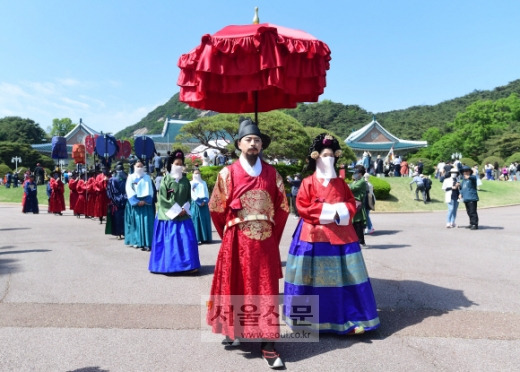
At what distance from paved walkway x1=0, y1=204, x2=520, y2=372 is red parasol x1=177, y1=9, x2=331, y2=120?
2588 mm

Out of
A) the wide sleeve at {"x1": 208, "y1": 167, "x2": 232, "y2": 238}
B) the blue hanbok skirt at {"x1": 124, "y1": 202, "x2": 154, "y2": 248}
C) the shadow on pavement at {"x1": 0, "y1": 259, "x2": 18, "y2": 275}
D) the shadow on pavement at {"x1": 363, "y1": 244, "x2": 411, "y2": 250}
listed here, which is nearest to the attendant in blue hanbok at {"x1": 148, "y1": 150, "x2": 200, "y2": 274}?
the blue hanbok skirt at {"x1": 124, "y1": 202, "x2": 154, "y2": 248}

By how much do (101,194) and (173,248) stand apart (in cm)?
918

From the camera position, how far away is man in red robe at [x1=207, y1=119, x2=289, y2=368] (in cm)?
379

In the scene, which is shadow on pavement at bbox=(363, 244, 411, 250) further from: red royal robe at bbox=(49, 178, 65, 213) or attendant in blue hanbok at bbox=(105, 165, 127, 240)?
red royal robe at bbox=(49, 178, 65, 213)

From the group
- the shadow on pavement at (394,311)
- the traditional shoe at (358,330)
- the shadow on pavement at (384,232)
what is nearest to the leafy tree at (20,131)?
the shadow on pavement at (384,232)

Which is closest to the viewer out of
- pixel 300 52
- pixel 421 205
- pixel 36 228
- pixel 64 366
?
pixel 64 366

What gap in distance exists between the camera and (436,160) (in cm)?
4744

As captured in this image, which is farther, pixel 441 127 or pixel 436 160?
pixel 441 127

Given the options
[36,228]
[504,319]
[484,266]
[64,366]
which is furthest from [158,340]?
[36,228]

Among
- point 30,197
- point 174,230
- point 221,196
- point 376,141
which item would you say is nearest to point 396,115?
point 376,141

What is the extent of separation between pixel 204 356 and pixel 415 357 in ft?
5.98

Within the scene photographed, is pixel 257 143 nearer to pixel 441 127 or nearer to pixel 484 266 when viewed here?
pixel 484 266

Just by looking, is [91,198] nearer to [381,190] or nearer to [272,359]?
[381,190]

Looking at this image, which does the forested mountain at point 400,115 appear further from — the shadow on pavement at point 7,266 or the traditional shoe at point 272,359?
the traditional shoe at point 272,359
